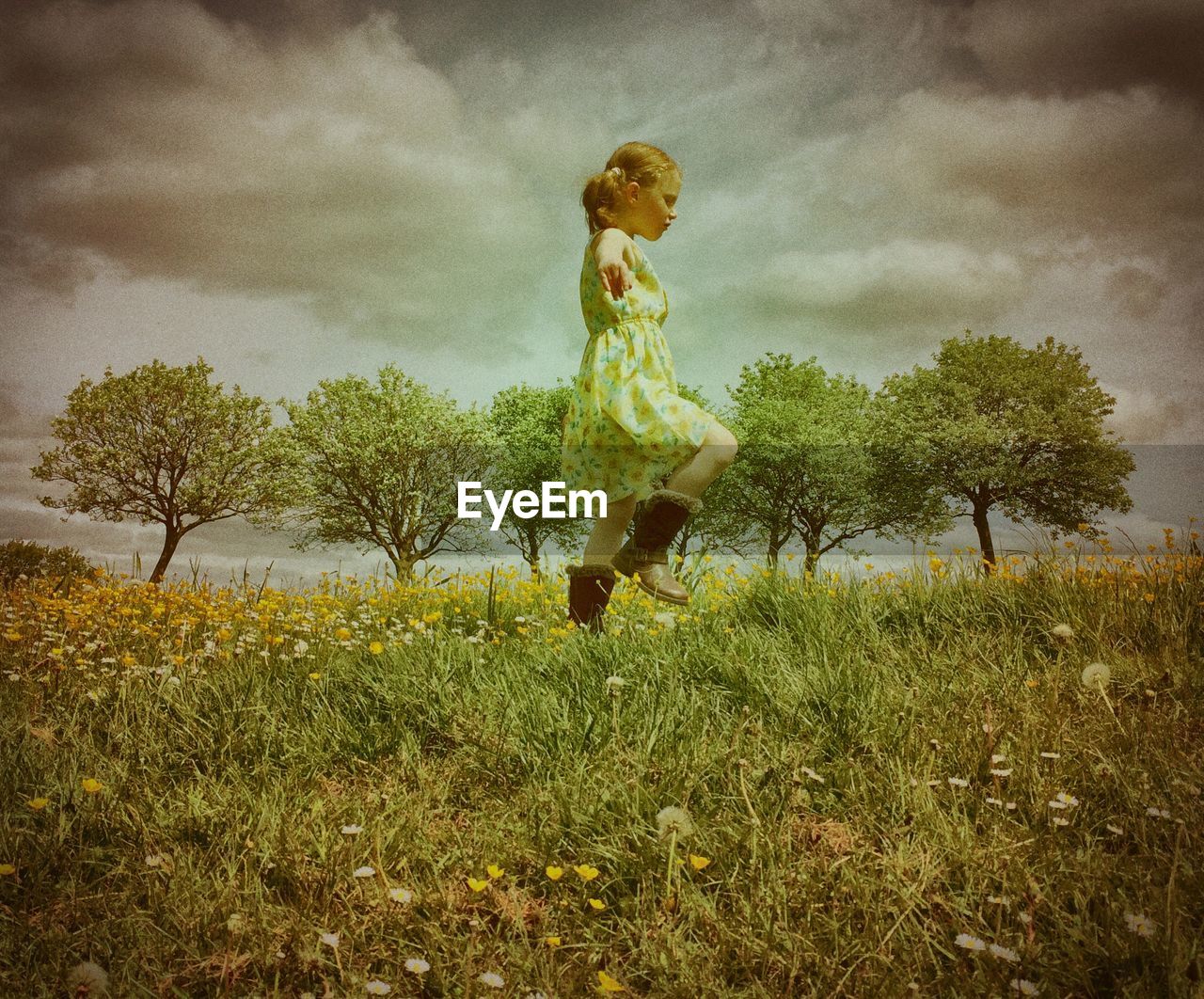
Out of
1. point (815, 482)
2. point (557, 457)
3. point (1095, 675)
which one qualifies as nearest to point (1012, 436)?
point (815, 482)

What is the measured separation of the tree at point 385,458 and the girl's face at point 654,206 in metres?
23.0

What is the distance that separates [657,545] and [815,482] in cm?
2468

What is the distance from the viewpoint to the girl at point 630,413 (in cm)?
460

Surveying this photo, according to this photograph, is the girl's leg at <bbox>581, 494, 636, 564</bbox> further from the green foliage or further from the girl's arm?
the green foliage

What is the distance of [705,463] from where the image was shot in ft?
15.0

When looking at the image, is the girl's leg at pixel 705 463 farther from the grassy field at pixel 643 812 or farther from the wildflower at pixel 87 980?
the wildflower at pixel 87 980

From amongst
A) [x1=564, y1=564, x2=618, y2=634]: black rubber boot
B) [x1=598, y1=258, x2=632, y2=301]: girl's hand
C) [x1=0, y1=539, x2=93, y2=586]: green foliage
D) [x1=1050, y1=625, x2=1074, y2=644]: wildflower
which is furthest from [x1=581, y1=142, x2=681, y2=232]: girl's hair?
[x1=0, y1=539, x2=93, y2=586]: green foliage

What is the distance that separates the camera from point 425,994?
6.23 ft

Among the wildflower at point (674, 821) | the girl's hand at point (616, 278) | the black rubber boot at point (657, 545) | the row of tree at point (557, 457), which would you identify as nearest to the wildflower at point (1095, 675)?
the wildflower at point (674, 821)

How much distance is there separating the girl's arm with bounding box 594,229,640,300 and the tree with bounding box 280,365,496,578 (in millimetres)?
23333

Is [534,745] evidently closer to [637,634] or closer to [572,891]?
[572,891]

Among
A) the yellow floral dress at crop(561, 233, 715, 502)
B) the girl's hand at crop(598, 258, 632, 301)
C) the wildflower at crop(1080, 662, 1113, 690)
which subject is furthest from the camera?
the yellow floral dress at crop(561, 233, 715, 502)

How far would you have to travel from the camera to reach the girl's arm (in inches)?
178

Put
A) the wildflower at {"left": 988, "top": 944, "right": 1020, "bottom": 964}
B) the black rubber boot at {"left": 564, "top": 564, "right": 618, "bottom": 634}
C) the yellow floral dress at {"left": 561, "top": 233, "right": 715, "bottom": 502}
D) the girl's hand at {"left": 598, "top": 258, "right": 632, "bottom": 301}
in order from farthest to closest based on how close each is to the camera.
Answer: the black rubber boot at {"left": 564, "top": 564, "right": 618, "bottom": 634}, the yellow floral dress at {"left": 561, "top": 233, "right": 715, "bottom": 502}, the girl's hand at {"left": 598, "top": 258, "right": 632, "bottom": 301}, the wildflower at {"left": 988, "top": 944, "right": 1020, "bottom": 964}
